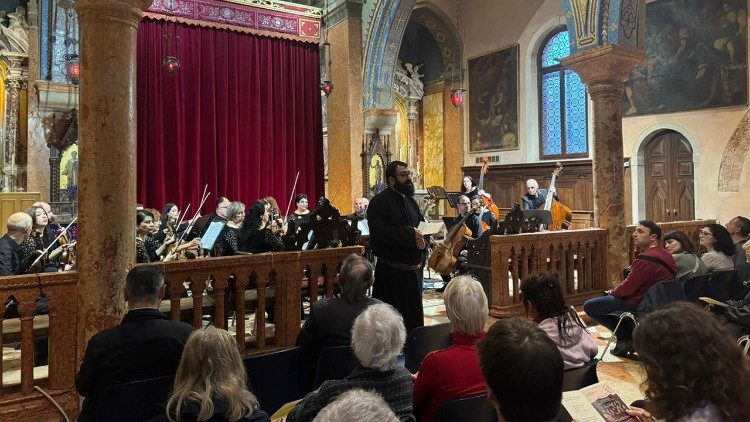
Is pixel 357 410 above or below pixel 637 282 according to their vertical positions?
above

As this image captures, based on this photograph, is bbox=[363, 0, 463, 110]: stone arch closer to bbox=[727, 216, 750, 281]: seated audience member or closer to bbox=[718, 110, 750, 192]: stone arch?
bbox=[718, 110, 750, 192]: stone arch

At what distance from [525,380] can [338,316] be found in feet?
4.99

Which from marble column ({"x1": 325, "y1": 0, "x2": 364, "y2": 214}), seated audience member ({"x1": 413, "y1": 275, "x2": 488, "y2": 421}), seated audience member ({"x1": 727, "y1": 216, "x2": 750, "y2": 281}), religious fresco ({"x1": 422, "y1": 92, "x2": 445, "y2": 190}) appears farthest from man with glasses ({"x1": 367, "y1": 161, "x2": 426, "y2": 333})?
religious fresco ({"x1": 422, "y1": 92, "x2": 445, "y2": 190})

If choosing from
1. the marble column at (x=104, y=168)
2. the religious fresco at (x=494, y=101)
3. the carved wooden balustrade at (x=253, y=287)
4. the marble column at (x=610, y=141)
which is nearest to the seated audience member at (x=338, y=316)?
the carved wooden balustrade at (x=253, y=287)

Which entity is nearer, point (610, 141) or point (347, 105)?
point (610, 141)

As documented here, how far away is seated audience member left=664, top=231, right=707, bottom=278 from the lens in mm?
4316

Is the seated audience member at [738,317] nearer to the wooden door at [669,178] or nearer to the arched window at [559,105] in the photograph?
the wooden door at [669,178]

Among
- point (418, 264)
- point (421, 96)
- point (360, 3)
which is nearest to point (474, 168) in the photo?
point (421, 96)

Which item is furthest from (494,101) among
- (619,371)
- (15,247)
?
(15,247)

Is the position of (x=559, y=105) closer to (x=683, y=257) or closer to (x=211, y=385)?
(x=683, y=257)

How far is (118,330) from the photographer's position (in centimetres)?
223

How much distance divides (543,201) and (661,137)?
314cm

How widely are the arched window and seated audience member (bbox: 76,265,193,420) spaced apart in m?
11.0

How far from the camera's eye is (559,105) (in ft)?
40.9
